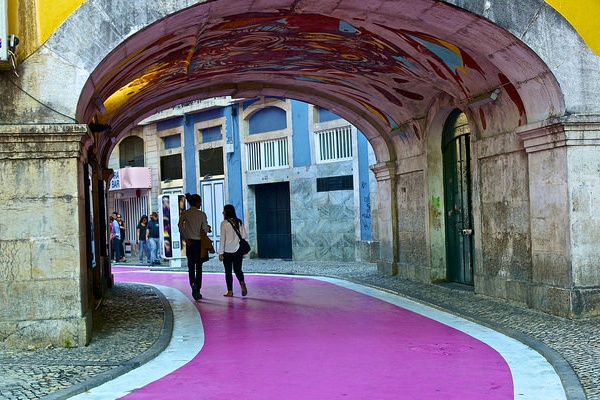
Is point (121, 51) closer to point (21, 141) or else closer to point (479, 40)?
point (21, 141)

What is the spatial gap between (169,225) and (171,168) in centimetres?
898

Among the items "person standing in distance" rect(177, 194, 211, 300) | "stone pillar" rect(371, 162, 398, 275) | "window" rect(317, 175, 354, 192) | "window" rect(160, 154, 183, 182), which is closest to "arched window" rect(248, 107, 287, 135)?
"window" rect(317, 175, 354, 192)

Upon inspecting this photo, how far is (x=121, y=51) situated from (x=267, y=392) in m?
4.49

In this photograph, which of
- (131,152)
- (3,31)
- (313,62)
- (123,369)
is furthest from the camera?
(131,152)

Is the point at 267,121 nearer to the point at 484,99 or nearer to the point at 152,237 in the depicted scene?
the point at 152,237

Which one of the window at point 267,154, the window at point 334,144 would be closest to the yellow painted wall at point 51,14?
the window at point 334,144

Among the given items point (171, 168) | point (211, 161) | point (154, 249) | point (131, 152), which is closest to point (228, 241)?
point (154, 249)

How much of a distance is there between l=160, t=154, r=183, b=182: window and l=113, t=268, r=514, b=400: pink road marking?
1991cm

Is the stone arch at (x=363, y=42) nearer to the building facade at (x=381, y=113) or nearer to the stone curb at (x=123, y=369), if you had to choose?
the building facade at (x=381, y=113)

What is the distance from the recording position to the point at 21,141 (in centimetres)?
852

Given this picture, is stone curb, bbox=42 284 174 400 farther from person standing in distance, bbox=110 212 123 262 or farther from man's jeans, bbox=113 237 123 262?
man's jeans, bbox=113 237 123 262

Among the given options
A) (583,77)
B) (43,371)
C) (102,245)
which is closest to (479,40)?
(583,77)

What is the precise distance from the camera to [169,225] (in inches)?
940

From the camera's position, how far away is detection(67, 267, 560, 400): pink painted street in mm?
6531
